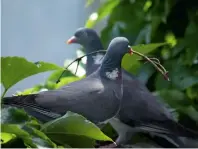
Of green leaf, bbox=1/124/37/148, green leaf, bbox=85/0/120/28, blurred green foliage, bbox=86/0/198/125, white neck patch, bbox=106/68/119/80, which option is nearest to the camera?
green leaf, bbox=1/124/37/148

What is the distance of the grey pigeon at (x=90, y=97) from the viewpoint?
436 millimetres

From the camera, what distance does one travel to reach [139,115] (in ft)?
1.75

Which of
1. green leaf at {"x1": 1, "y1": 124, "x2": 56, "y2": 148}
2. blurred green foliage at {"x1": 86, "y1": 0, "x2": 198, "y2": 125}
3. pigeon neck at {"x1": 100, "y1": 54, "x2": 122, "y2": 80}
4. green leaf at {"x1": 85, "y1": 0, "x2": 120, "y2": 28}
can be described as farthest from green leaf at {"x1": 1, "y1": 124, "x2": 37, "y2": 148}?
green leaf at {"x1": 85, "y1": 0, "x2": 120, "y2": 28}

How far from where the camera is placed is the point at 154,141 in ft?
1.86

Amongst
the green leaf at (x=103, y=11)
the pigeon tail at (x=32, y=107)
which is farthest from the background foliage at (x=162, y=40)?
the pigeon tail at (x=32, y=107)

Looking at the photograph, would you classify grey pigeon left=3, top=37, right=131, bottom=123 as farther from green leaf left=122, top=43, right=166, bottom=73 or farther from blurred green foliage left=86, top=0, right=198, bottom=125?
blurred green foliage left=86, top=0, right=198, bottom=125

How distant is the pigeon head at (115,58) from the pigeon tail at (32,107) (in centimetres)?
8

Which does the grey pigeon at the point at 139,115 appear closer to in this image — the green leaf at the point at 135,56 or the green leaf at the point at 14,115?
the green leaf at the point at 135,56

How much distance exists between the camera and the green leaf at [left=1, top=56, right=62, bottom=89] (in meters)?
0.43

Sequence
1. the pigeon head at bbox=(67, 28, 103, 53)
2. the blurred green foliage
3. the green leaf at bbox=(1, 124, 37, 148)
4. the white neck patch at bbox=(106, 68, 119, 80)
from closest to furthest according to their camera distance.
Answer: the green leaf at bbox=(1, 124, 37, 148) < the white neck patch at bbox=(106, 68, 119, 80) < the pigeon head at bbox=(67, 28, 103, 53) < the blurred green foliage

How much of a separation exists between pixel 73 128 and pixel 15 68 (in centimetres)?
9

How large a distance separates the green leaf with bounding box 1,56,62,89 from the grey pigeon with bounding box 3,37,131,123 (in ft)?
0.07

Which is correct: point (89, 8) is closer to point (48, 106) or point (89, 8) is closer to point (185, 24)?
point (185, 24)

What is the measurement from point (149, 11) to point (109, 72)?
0.41 m
